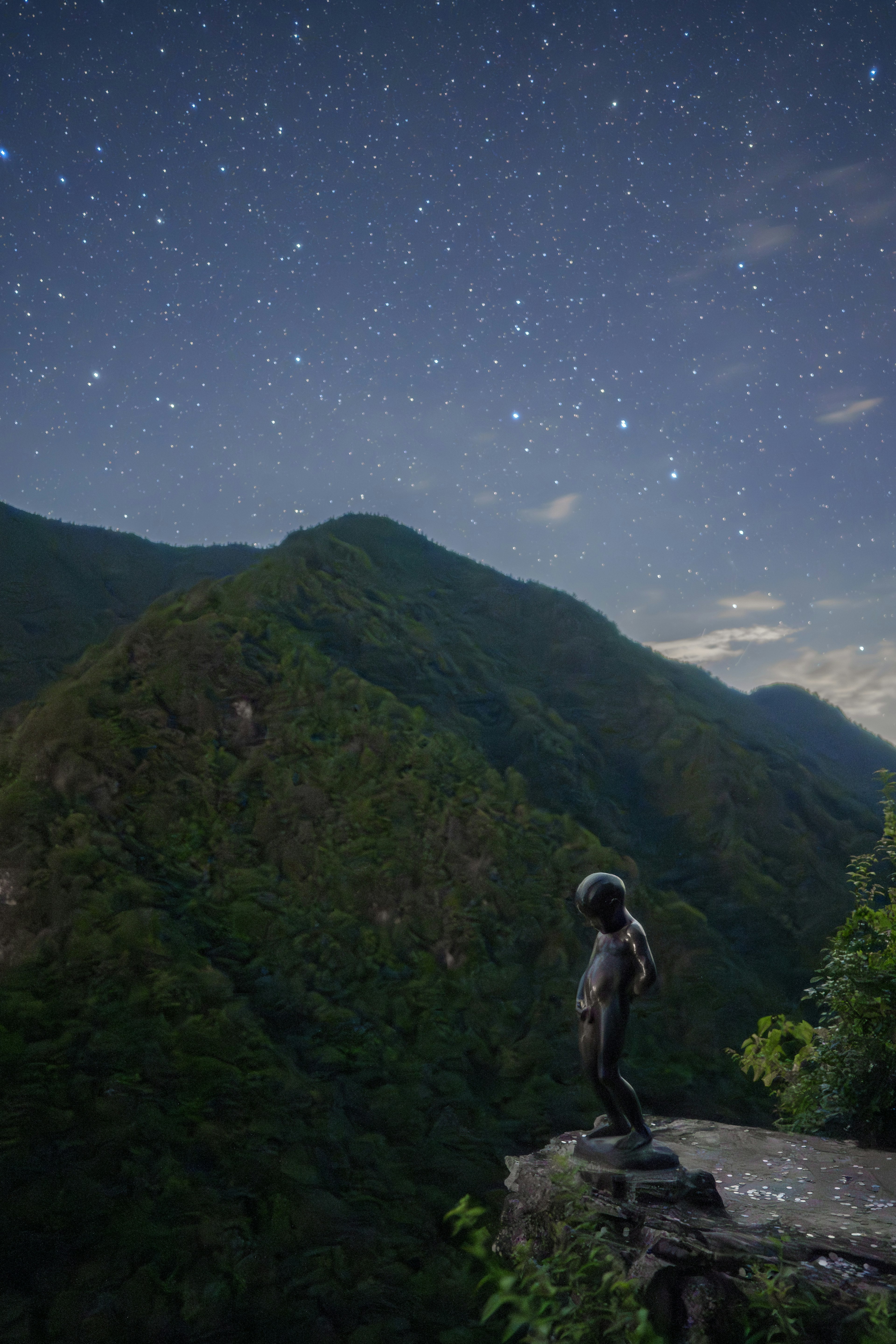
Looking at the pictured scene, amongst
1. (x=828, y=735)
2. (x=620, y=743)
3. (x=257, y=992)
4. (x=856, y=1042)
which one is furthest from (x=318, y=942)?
(x=828, y=735)

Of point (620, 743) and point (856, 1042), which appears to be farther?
point (620, 743)

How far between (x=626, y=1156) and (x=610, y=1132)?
26 centimetres

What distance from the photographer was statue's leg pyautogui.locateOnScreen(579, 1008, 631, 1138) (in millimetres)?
4855

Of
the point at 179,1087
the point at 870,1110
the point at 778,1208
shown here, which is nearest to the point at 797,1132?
the point at 870,1110

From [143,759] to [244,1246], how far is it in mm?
7857

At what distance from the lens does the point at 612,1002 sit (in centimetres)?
491

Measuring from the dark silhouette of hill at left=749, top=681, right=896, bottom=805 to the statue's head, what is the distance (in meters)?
27.0

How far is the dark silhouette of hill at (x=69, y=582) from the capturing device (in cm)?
1995

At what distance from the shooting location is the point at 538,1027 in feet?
39.8

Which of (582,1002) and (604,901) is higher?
(604,901)

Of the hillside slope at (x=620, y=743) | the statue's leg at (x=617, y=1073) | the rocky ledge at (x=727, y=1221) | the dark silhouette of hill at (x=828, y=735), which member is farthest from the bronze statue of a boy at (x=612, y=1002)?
the dark silhouette of hill at (x=828, y=735)

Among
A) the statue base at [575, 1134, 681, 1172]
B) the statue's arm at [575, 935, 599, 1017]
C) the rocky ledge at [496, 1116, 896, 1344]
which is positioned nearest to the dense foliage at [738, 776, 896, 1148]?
the rocky ledge at [496, 1116, 896, 1344]

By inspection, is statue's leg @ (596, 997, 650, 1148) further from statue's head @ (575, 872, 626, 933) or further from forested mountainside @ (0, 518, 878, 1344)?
forested mountainside @ (0, 518, 878, 1344)

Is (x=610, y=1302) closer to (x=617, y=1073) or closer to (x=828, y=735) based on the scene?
(x=617, y=1073)
